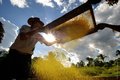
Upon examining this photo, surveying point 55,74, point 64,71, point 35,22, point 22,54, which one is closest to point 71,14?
point 35,22

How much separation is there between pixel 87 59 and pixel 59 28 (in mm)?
152982


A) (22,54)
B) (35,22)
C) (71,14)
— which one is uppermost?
(35,22)

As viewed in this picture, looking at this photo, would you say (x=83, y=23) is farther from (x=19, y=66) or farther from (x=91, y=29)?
(x=19, y=66)

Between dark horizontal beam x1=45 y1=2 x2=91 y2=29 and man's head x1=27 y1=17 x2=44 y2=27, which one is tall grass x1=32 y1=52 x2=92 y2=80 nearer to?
man's head x1=27 y1=17 x2=44 y2=27

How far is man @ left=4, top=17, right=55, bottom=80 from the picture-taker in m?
6.16

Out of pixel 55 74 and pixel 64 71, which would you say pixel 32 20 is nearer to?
pixel 55 74

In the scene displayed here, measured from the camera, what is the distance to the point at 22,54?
6.20 metres

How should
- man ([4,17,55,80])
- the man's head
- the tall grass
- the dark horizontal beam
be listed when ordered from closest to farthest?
the dark horizontal beam
man ([4,17,55,80])
the man's head
the tall grass

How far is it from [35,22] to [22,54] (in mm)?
878

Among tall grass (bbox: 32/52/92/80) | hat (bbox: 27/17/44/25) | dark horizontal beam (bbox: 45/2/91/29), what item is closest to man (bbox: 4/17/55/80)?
hat (bbox: 27/17/44/25)

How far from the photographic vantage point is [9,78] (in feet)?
20.4

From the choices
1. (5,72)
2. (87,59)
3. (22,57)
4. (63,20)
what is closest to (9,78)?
(5,72)

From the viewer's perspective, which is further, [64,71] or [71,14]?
[64,71]

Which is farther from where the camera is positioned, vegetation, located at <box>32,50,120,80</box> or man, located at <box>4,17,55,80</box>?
vegetation, located at <box>32,50,120,80</box>
